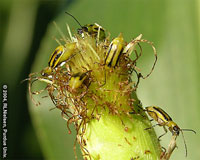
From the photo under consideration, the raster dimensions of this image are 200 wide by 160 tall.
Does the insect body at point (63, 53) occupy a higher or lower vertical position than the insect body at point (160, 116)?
higher

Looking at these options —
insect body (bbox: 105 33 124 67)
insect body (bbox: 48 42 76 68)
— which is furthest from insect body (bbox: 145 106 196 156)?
insect body (bbox: 48 42 76 68)

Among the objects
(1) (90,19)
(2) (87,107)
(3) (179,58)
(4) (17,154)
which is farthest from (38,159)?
(2) (87,107)

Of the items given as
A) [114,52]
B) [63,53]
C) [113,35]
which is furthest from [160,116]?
[113,35]

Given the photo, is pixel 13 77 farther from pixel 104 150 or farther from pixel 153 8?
pixel 104 150

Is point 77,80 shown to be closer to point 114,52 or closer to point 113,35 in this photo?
point 114,52

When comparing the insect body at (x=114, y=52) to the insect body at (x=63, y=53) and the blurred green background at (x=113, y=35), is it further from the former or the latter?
the blurred green background at (x=113, y=35)

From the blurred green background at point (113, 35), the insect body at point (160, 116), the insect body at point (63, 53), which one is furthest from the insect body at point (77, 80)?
the blurred green background at point (113, 35)
